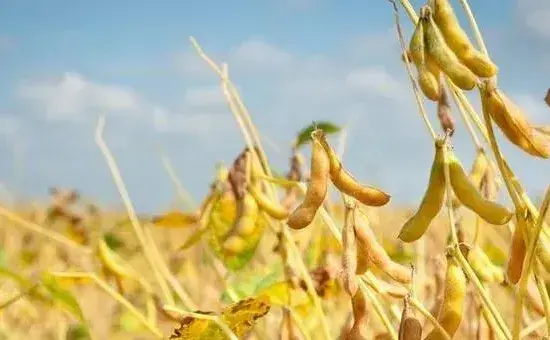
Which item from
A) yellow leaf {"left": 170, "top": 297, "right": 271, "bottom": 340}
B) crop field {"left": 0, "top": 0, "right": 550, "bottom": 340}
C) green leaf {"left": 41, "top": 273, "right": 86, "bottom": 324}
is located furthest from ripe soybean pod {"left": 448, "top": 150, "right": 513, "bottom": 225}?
green leaf {"left": 41, "top": 273, "right": 86, "bottom": 324}

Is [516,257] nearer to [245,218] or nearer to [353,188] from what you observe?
[353,188]

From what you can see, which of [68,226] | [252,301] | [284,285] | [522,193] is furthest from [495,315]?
[68,226]

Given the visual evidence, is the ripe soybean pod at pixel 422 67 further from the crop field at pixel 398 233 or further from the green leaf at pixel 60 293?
the green leaf at pixel 60 293

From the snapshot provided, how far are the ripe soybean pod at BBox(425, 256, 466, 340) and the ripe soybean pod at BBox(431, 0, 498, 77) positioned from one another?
128 mm

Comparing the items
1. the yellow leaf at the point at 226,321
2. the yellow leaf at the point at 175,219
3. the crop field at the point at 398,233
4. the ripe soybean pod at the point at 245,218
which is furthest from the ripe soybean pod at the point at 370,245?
the yellow leaf at the point at 175,219

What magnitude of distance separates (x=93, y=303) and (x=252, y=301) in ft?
6.64

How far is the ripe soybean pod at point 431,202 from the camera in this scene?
0.63 metres

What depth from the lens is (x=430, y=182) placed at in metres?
0.63

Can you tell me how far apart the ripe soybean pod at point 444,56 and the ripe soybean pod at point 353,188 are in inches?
3.9

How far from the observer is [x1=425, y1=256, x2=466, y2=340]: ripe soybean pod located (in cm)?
67

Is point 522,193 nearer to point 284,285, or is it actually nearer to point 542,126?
point 542,126

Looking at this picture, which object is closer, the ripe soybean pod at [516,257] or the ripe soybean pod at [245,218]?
the ripe soybean pod at [516,257]

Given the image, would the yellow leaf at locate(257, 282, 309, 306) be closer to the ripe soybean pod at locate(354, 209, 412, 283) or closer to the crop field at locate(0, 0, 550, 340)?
the crop field at locate(0, 0, 550, 340)

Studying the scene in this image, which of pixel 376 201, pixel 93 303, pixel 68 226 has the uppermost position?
pixel 376 201
